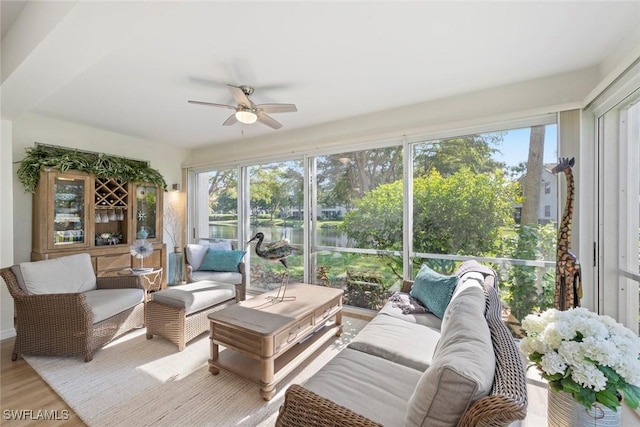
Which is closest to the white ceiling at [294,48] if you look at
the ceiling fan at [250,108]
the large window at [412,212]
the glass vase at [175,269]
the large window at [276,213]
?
the ceiling fan at [250,108]

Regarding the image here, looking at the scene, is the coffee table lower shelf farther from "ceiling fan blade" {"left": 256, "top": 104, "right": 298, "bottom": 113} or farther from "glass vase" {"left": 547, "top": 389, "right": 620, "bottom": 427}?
"ceiling fan blade" {"left": 256, "top": 104, "right": 298, "bottom": 113}

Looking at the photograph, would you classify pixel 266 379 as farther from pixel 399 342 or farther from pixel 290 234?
pixel 290 234

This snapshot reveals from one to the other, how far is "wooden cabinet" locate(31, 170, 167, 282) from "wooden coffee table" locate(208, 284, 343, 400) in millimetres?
2678

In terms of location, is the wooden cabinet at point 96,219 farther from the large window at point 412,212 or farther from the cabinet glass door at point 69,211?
the large window at point 412,212

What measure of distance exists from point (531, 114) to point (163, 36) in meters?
3.14

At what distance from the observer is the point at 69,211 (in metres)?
3.53

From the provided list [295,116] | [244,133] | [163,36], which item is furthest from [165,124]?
[163,36]

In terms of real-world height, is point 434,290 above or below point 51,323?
above

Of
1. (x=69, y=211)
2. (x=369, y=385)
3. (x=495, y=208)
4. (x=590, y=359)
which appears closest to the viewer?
(x=590, y=359)

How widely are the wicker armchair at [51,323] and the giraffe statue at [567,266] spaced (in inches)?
149

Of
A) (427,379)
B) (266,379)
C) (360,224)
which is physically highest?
(360,224)

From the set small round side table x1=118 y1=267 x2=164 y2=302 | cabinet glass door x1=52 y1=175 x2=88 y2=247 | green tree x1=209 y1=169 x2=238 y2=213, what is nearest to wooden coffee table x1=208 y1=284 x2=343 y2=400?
small round side table x1=118 y1=267 x2=164 y2=302
